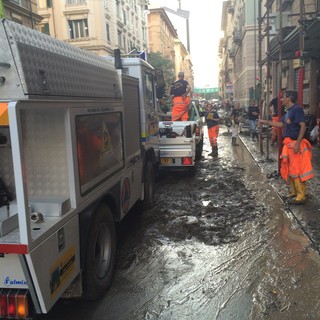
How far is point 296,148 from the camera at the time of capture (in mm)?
6102

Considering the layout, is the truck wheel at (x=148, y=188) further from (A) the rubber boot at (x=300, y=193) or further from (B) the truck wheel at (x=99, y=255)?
(A) the rubber boot at (x=300, y=193)

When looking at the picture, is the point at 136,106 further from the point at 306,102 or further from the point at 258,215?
the point at 306,102

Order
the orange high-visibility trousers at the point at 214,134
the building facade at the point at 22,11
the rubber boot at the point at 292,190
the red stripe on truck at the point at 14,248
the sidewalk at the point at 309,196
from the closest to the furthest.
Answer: the red stripe on truck at the point at 14,248 → the sidewalk at the point at 309,196 → the rubber boot at the point at 292,190 → the orange high-visibility trousers at the point at 214,134 → the building facade at the point at 22,11

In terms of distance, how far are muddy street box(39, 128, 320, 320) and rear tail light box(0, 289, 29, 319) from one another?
847 millimetres

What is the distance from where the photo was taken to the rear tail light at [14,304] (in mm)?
2639

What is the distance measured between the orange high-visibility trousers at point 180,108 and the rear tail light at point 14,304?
8838mm

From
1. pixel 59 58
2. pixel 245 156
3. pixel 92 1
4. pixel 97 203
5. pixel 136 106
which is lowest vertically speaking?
pixel 245 156

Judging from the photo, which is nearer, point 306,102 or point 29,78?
point 29,78

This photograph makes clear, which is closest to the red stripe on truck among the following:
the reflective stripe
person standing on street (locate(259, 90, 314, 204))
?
the reflective stripe

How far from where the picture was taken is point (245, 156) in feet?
41.7

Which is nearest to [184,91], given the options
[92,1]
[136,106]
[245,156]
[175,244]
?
[245,156]

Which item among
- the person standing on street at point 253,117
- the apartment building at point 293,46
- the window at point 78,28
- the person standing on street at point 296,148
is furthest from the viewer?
the window at point 78,28

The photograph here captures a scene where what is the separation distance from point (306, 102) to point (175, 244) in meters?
12.6

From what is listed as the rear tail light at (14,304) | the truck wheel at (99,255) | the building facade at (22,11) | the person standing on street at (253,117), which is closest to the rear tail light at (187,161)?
the truck wheel at (99,255)
